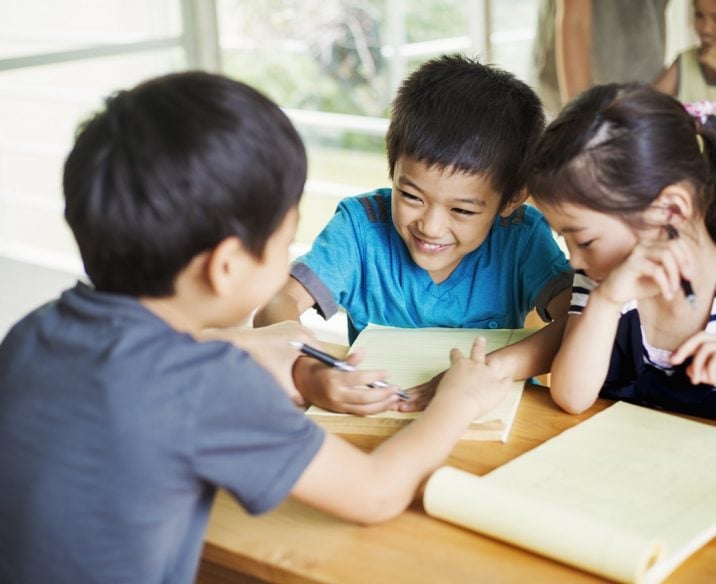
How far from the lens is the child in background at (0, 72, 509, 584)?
0.88 m

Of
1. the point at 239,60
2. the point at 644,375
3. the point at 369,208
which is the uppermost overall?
the point at 369,208

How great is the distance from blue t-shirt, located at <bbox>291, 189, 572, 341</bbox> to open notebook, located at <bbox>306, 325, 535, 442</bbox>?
15 cm

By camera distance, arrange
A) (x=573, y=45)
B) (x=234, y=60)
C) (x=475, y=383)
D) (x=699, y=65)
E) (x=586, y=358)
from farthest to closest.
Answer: (x=234, y=60) < (x=573, y=45) < (x=699, y=65) < (x=586, y=358) < (x=475, y=383)

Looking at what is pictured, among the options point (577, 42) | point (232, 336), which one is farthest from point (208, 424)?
point (577, 42)

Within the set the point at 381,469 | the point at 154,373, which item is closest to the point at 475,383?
the point at 381,469

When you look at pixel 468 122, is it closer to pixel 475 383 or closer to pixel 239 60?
pixel 475 383

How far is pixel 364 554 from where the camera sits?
970 millimetres

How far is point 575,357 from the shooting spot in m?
1.30

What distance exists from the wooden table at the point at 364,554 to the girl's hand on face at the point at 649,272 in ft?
1.21

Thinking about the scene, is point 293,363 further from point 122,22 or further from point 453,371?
point 122,22

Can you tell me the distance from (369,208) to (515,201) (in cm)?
26

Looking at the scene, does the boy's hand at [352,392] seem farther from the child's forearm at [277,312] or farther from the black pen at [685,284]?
the black pen at [685,284]

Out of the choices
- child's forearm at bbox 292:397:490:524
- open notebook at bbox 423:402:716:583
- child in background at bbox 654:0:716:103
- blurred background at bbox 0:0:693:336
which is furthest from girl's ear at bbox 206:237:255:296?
child in background at bbox 654:0:716:103

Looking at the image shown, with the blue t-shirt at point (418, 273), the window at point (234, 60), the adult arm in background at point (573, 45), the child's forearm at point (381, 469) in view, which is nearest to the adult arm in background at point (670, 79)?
the adult arm in background at point (573, 45)
